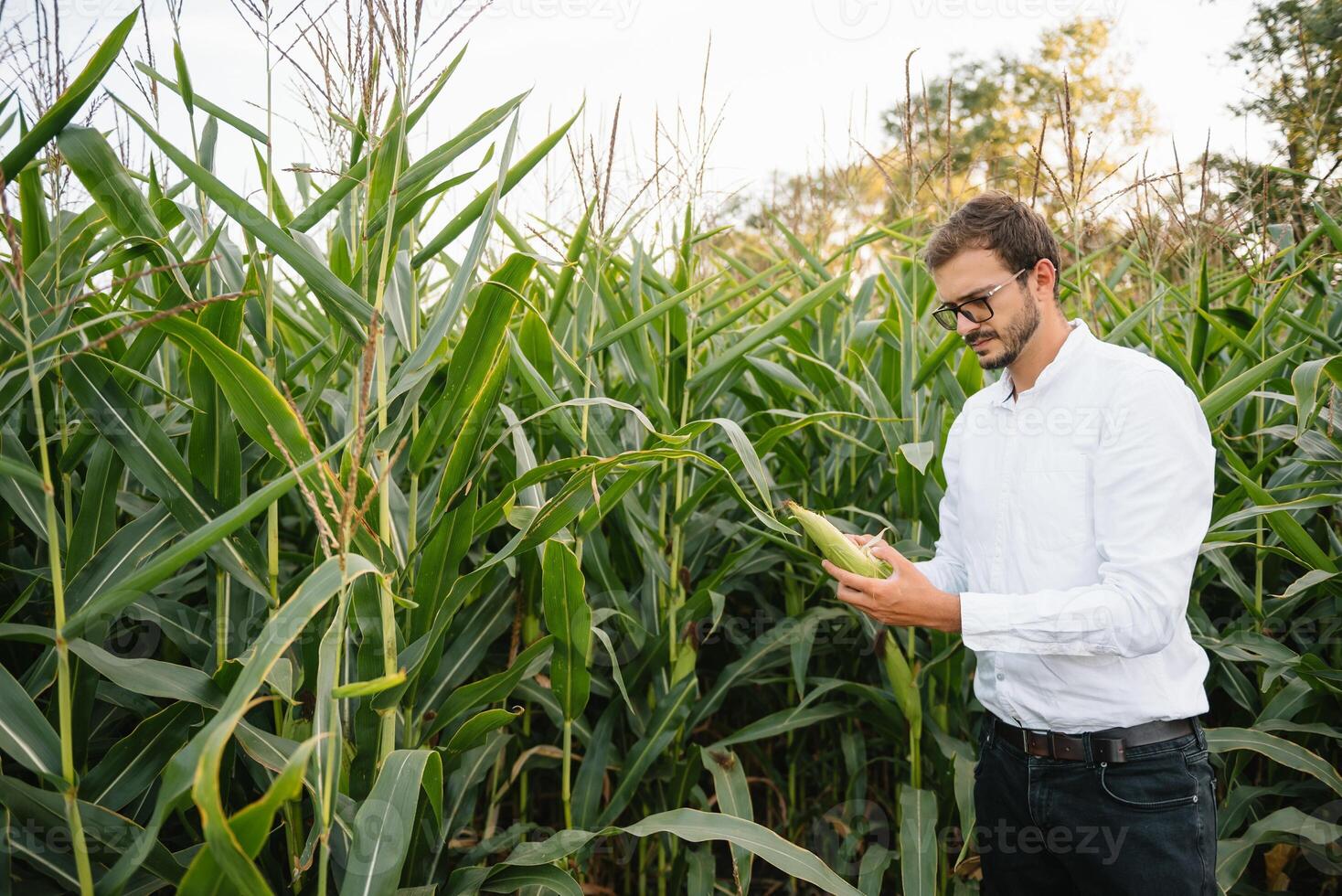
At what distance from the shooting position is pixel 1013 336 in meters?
1.73

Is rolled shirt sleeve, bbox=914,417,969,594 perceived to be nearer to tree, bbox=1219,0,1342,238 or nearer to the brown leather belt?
the brown leather belt

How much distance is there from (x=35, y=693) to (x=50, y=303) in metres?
0.69

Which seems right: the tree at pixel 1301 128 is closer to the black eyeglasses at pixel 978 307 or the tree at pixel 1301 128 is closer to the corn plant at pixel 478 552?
the corn plant at pixel 478 552

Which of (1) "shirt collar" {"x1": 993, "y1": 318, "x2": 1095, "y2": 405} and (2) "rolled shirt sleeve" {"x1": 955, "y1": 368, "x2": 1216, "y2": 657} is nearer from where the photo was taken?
(2) "rolled shirt sleeve" {"x1": 955, "y1": 368, "x2": 1216, "y2": 657}

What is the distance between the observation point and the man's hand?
1629mm

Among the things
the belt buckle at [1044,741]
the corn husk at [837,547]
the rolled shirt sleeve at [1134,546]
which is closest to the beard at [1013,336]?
the rolled shirt sleeve at [1134,546]

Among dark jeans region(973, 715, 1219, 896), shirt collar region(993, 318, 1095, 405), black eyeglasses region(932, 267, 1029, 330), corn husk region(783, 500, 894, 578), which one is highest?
black eyeglasses region(932, 267, 1029, 330)

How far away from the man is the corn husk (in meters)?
0.06

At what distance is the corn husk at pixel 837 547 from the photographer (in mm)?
1706

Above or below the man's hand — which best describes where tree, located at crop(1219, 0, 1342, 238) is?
A: above

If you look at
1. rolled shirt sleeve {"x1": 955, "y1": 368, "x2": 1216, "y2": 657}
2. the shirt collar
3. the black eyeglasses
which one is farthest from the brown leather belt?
the black eyeglasses

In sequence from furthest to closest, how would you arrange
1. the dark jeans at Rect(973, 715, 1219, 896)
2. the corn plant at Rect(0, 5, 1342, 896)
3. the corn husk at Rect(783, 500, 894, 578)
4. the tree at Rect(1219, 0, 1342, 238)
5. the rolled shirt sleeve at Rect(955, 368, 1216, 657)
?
the tree at Rect(1219, 0, 1342, 238) → the corn husk at Rect(783, 500, 894, 578) → the dark jeans at Rect(973, 715, 1219, 896) → the rolled shirt sleeve at Rect(955, 368, 1216, 657) → the corn plant at Rect(0, 5, 1342, 896)

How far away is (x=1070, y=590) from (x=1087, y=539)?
0.16 m

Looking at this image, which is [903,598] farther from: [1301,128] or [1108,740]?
[1301,128]
